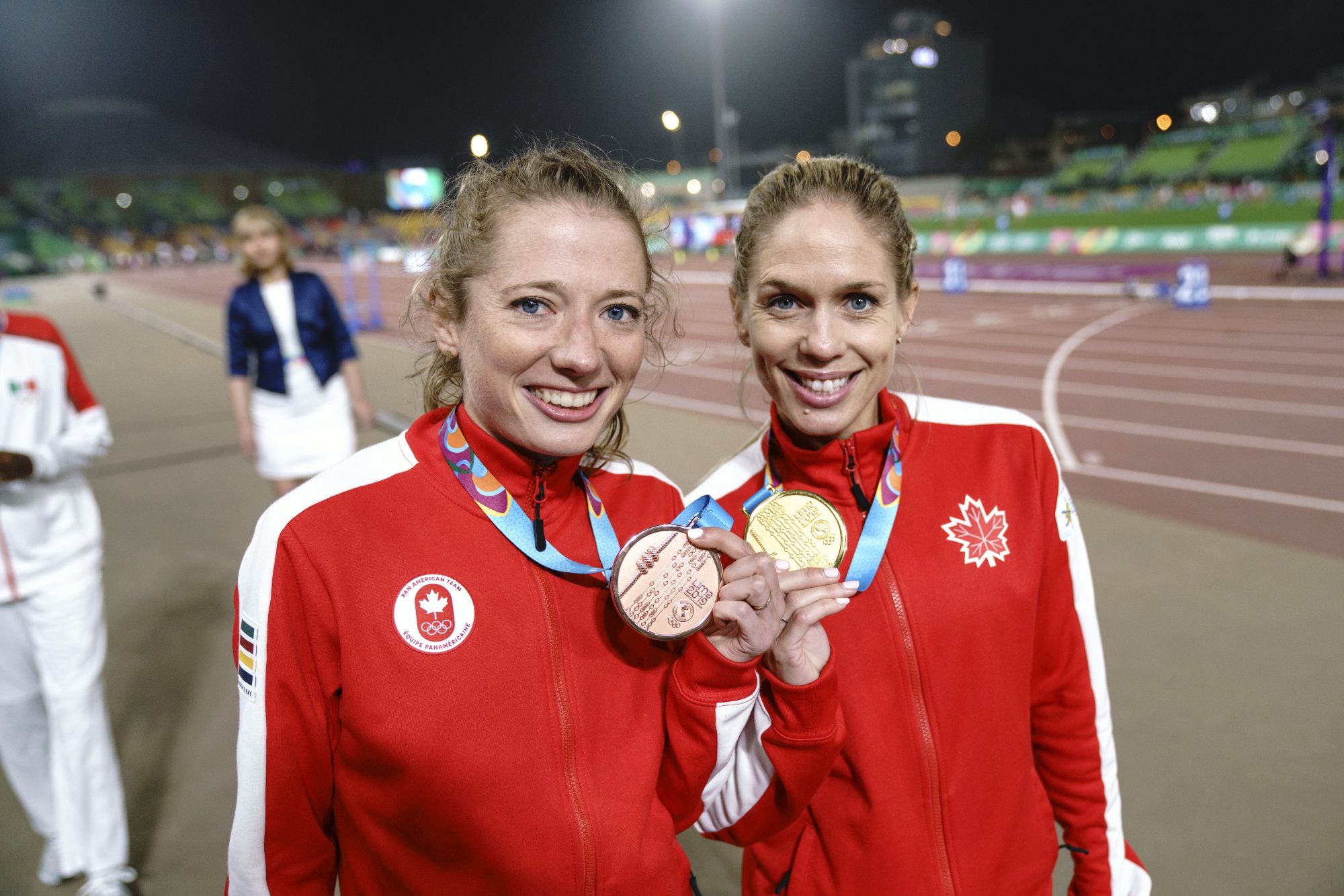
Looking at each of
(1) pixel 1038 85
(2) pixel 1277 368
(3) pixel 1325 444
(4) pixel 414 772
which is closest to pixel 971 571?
(4) pixel 414 772

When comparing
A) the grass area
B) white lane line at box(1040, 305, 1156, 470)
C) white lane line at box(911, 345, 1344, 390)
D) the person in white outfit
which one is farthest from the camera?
the grass area

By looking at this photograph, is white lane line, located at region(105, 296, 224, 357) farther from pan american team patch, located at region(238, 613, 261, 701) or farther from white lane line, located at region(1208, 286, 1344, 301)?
white lane line, located at region(1208, 286, 1344, 301)

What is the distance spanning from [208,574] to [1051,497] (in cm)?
565

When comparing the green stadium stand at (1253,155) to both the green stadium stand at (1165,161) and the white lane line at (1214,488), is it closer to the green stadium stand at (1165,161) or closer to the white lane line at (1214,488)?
the green stadium stand at (1165,161)

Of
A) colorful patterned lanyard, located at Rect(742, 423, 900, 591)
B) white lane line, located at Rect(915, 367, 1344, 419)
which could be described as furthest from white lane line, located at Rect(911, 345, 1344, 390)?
colorful patterned lanyard, located at Rect(742, 423, 900, 591)

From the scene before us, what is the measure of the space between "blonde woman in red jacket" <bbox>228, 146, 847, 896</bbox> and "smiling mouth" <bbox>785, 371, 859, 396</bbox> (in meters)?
0.39

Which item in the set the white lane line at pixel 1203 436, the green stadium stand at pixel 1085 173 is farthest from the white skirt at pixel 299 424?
the green stadium stand at pixel 1085 173

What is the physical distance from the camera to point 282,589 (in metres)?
1.32

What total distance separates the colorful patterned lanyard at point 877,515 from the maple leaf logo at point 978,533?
12 cm

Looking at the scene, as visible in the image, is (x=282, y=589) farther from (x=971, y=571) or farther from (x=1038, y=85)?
(x=1038, y=85)

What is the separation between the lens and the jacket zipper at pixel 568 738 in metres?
1.32

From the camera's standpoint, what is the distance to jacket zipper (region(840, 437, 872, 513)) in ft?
5.62

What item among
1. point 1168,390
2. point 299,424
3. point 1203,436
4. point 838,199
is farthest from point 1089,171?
point 838,199

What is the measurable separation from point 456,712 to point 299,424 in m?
3.92
